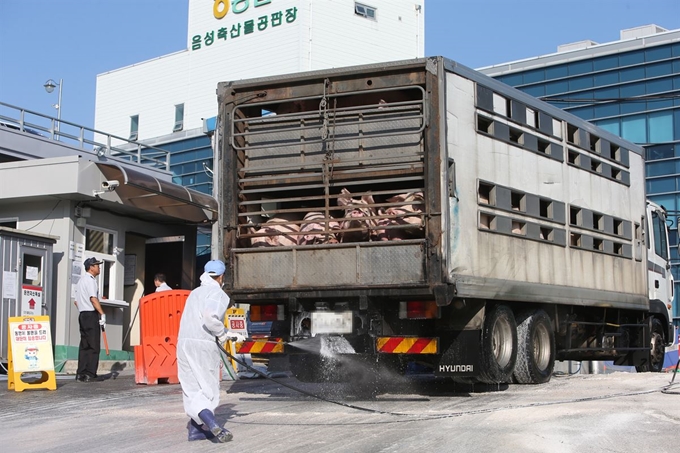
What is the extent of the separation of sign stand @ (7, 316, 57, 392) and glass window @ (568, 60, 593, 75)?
4490cm

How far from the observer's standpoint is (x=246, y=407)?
10.9 metres

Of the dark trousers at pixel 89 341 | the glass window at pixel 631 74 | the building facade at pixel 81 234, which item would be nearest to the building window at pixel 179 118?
the glass window at pixel 631 74

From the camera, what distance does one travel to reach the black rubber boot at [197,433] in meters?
8.35

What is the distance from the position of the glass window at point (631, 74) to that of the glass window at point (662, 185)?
18.1ft

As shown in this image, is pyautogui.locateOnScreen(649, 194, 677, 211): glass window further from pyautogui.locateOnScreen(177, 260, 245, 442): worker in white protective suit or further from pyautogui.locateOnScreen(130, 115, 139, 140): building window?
pyautogui.locateOnScreen(177, 260, 245, 442): worker in white protective suit

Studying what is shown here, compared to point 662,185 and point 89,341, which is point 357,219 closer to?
point 89,341

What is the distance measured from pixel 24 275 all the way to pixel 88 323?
3.76 m

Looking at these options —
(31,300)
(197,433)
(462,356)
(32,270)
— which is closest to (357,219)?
(462,356)

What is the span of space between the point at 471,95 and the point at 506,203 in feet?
4.75

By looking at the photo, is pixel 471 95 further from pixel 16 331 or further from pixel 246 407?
pixel 16 331

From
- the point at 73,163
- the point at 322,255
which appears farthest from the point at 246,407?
the point at 73,163

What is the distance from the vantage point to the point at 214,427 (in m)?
8.04

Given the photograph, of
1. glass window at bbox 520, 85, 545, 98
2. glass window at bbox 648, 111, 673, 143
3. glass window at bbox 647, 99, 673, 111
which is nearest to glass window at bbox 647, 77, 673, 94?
glass window at bbox 647, 99, 673, 111

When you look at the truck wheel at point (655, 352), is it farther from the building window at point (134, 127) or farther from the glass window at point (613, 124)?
the building window at point (134, 127)
